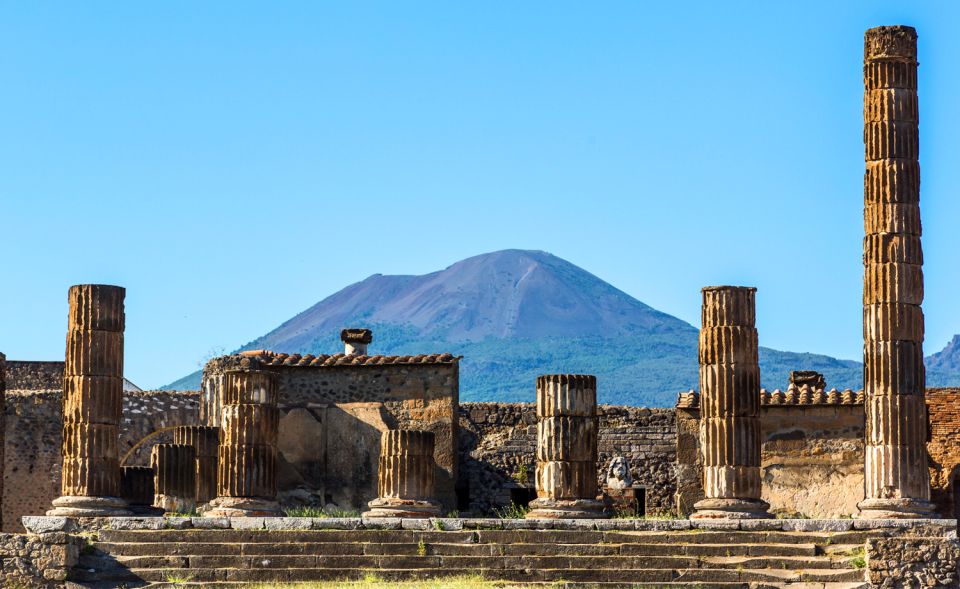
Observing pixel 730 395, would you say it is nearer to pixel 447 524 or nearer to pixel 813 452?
pixel 447 524

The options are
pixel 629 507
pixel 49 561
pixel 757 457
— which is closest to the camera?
pixel 49 561

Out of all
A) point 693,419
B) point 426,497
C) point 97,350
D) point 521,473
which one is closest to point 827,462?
point 693,419

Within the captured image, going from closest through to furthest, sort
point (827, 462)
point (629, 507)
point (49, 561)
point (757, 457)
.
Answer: point (49, 561)
point (757, 457)
point (827, 462)
point (629, 507)

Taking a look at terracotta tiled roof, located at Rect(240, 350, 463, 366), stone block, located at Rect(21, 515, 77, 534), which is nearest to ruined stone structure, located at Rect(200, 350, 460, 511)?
terracotta tiled roof, located at Rect(240, 350, 463, 366)

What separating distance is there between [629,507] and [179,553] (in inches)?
513

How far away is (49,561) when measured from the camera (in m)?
25.6

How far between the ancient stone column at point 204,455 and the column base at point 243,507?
317 cm

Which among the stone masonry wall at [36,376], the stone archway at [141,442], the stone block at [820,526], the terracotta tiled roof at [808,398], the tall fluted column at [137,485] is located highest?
the stone masonry wall at [36,376]

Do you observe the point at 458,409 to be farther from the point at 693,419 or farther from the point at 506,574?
the point at 506,574

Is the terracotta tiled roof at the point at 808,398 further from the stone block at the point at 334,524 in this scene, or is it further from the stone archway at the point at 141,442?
the stone archway at the point at 141,442

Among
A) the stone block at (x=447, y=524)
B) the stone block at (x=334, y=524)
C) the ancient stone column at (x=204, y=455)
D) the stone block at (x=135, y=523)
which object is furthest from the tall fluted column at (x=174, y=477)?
the stone block at (x=447, y=524)

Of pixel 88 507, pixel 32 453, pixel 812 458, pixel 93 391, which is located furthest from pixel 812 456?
pixel 32 453

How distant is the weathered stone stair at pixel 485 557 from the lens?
25500mm

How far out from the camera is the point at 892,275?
28.0 metres
